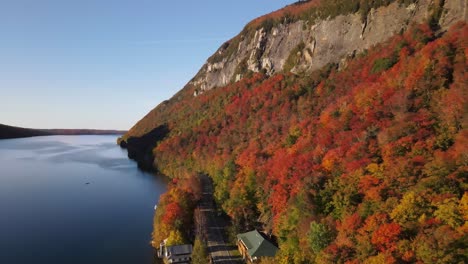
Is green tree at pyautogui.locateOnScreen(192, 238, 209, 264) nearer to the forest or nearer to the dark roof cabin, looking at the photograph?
the dark roof cabin

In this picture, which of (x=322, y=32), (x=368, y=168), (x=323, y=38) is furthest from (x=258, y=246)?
(x=322, y=32)

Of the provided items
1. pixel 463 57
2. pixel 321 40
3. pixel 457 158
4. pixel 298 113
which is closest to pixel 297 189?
pixel 457 158

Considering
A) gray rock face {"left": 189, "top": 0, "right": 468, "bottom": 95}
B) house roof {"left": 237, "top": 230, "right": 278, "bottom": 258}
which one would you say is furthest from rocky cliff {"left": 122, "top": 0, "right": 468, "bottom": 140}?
house roof {"left": 237, "top": 230, "right": 278, "bottom": 258}

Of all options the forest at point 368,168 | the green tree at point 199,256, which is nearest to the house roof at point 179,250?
the forest at point 368,168

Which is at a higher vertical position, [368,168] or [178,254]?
[368,168]

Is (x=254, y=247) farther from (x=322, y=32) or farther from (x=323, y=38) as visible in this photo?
(x=322, y=32)

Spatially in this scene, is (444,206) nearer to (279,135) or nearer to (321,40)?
(279,135)
